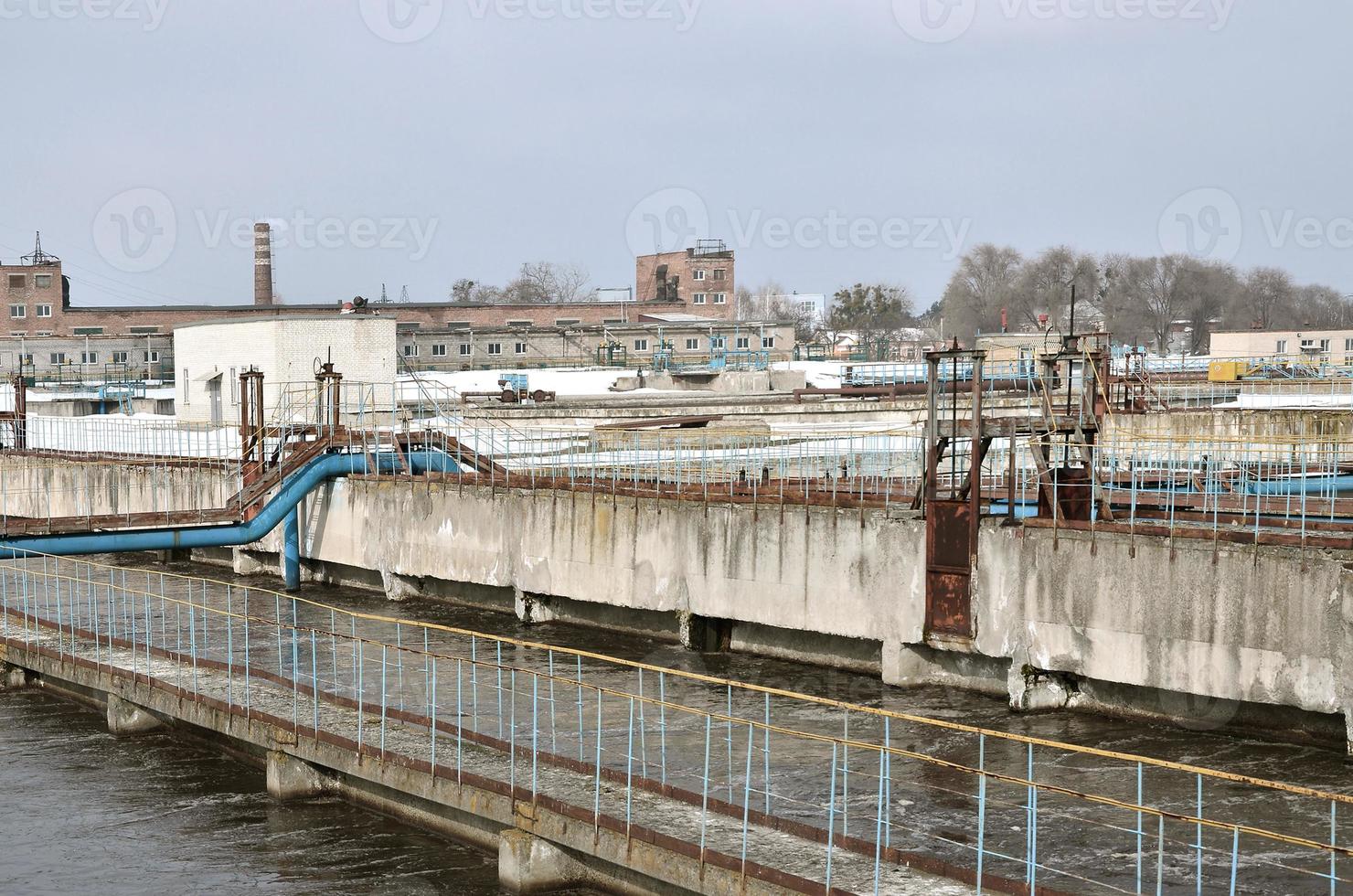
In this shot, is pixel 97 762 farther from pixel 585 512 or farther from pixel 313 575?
pixel 313 575

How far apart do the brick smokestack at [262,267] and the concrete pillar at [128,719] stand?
7677 centimetres

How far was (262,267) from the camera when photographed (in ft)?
314

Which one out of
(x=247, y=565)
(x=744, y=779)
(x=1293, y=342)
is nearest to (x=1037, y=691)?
(x=744, y=779)

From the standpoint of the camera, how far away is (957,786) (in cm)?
1673

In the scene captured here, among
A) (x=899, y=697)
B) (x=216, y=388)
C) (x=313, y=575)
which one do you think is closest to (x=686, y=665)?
(x=899, y=697)

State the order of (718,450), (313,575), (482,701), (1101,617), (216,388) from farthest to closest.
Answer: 1. (216,388)
2. (718,450)
3. (313,575)
4. (482,701)
5. (1101,617)

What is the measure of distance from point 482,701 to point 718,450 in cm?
2033

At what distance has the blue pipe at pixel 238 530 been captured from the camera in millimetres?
27119

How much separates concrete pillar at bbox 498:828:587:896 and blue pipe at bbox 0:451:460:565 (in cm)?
1580

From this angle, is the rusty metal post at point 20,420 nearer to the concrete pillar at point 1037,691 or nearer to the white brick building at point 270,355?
the white brick building at point 270,355

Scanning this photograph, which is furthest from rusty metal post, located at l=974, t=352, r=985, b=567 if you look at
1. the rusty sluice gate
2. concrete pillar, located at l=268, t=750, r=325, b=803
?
concrete pillar, located at l=268, t=750, r=325, b=803

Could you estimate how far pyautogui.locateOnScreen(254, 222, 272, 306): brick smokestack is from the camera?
95.1 metres

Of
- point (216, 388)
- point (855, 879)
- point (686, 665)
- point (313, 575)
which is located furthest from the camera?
point (216, 388)

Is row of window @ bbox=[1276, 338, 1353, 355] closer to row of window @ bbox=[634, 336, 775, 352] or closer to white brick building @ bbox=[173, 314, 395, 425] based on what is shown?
row of window @ bbox=[634, 336, 775, 352]
